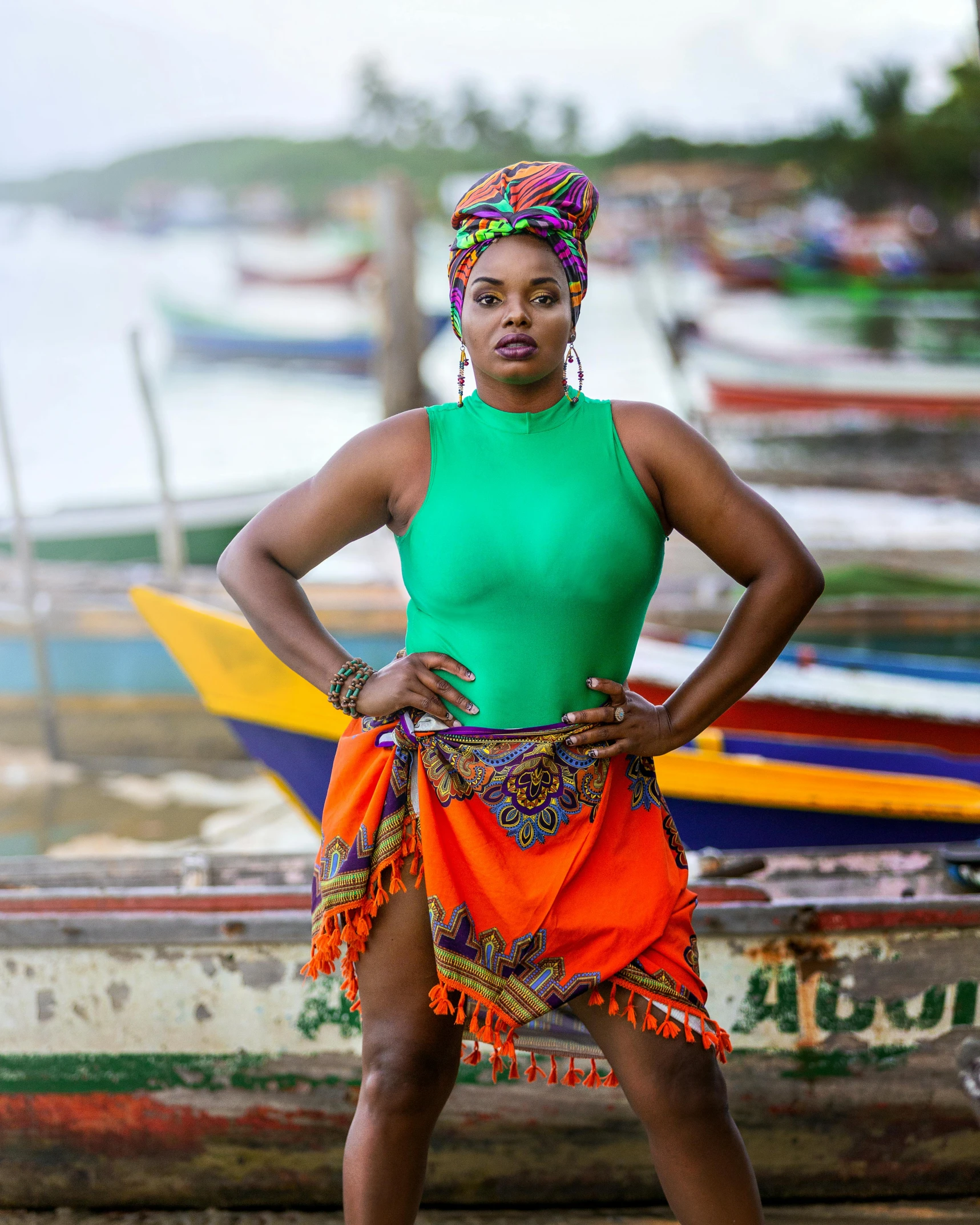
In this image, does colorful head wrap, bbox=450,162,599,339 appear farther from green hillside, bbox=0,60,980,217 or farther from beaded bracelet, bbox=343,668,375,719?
green hillside, bbox=0,60,980,217

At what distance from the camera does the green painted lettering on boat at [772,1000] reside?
2.40 meters

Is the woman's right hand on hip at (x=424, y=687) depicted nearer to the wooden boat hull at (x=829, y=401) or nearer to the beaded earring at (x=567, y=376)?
the beaded earring at (x=567, y=376)

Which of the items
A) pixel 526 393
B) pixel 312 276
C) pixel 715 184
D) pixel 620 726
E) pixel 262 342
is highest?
pixel 715 184

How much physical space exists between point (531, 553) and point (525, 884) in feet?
1.48

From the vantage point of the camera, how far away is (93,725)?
6.38 meters

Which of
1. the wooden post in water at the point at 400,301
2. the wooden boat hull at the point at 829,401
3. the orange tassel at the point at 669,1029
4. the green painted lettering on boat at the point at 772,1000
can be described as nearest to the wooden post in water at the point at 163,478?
the wooden post in water at the point at 400,301

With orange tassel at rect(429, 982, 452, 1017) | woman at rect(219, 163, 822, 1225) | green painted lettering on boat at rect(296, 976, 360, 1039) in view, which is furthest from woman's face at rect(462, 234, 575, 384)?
green painted lettering on boat at rect(296, 976, 360, 1039)

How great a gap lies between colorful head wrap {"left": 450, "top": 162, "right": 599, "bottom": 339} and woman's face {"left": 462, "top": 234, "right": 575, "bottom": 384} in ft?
0.05

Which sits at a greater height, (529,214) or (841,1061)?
(529,214)

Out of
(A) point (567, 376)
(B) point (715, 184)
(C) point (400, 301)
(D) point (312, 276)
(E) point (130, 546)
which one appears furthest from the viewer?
(B) point (715, 184)

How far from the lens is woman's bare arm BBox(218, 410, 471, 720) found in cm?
163

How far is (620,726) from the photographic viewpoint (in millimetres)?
1630

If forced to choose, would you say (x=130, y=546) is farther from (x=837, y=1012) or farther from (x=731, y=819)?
(x=837, y=1012)

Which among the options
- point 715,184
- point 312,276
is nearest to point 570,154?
point 715,184
